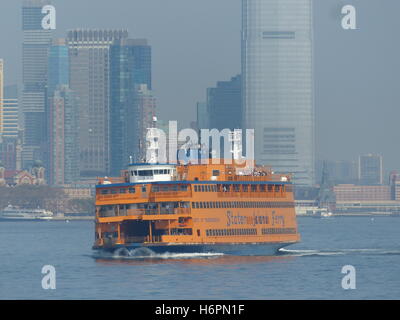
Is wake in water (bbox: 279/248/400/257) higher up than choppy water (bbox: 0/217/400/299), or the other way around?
choppy water (bbox: 0/217/400/299)

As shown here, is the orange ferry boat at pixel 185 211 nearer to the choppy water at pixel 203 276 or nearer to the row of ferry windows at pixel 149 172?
the row of ferry windows at pixel 149 172

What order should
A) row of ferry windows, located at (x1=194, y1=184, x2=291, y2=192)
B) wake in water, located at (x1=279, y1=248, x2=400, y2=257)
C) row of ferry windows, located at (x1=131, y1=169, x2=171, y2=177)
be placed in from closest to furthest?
row of ferry windows, located at (x1=194, y1=184, x2=291, y2=192) < row of ferry windows, located at (x1=131, y1=169, x2=171, y2=177) < wake in water, located at (x1=279, y1=248, x2=400, y2=257)

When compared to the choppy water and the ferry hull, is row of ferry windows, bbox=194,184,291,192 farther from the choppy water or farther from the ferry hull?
the choppy water

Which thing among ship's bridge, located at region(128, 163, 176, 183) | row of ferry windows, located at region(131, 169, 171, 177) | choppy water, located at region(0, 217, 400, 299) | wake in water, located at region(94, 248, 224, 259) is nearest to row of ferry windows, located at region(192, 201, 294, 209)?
wake in water, located at region(94, 248, 224, 259)

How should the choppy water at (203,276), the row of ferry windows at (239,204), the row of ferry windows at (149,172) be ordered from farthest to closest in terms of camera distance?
the row of ferry windows at (149,172), the row of ferry windows at (239,204), the choppy water at (203,276)

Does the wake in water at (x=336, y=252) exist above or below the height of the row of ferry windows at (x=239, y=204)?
below

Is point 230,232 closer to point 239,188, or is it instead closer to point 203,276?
point 239,188

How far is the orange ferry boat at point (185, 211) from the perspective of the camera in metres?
99.7

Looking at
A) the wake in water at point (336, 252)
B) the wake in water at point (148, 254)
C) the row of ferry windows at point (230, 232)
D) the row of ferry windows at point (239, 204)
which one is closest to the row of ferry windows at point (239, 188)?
the row of ferry windows at point (239, 204)

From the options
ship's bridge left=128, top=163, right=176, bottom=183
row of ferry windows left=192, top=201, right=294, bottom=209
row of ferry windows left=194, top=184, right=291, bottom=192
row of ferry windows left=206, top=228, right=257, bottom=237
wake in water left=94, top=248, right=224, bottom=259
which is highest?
ship's bridge left=128, top=163, right=176, bottom=183

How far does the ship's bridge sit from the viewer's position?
→ 103m

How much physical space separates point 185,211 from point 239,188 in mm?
7550

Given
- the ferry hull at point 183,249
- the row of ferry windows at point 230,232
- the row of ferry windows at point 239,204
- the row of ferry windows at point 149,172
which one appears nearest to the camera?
the ferry hull at point 183,249
